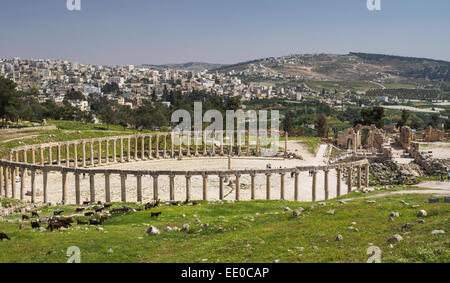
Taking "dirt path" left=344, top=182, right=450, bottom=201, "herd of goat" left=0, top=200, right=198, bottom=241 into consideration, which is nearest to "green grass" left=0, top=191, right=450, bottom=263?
"herd of goat" left=0, top=200, right=198, bottom=241

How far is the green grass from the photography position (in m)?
19.1

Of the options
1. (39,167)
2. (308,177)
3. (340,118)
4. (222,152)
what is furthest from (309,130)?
(39,167)

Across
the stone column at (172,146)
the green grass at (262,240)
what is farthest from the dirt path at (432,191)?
the stone column at (172,146)

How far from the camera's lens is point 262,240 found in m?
22.7

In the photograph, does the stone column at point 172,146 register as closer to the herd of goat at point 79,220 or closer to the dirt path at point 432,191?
the herd of goat at point 79,220

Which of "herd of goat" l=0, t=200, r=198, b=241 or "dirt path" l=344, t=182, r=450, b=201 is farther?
Result: "dirt path" l=344, t=182, r=450, b=201

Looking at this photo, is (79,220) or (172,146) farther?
(172,146)

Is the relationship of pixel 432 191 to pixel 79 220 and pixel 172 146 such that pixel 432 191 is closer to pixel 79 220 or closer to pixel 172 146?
pixel 79 220

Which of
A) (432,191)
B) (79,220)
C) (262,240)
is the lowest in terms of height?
(432,191)

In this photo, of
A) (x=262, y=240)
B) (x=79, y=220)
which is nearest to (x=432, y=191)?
(x=262, y=240)

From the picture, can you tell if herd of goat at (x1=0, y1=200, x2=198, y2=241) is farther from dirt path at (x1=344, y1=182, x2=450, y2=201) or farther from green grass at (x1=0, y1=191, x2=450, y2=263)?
dirt path at (x1=344, y1=182, x2=450, y2=201)

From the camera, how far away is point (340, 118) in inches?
6191
